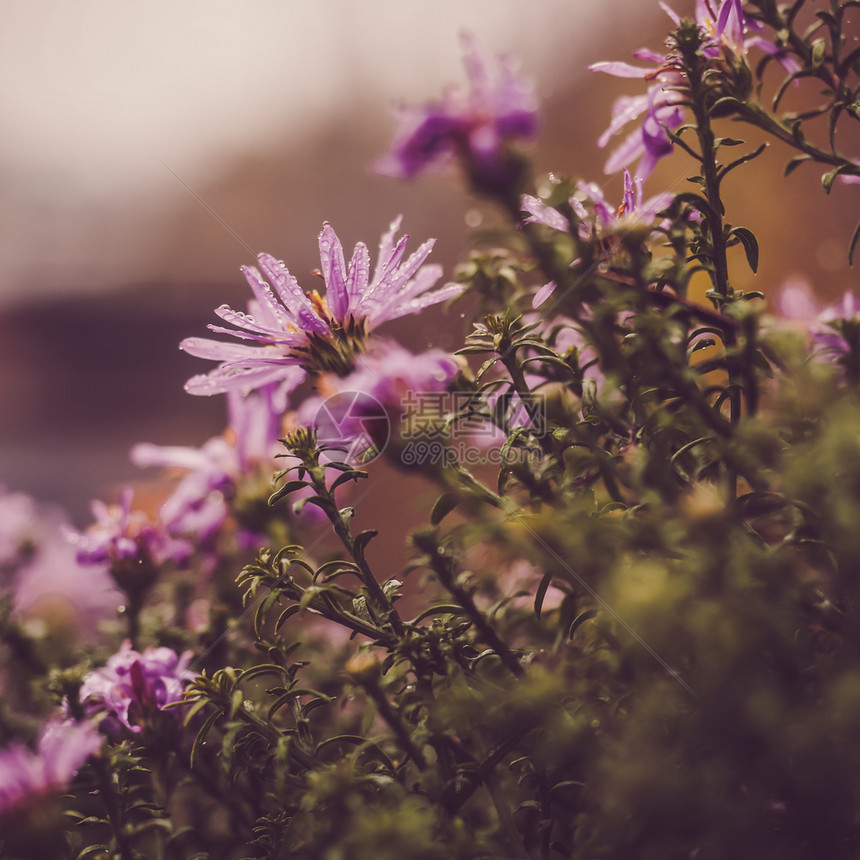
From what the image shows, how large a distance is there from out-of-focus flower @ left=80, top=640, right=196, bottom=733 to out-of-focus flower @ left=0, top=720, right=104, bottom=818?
6 centimetres

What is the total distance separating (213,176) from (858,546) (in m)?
3.53

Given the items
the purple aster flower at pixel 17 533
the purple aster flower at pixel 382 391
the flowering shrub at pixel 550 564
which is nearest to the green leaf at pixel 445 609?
the flowering shrub at pixel 550 564

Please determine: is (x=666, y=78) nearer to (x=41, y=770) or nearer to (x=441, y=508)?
(x=441, y=508)

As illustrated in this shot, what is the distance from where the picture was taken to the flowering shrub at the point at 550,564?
30 cm

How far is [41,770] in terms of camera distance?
1.49ft

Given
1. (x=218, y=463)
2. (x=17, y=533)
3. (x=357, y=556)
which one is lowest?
(x=357, y=556)

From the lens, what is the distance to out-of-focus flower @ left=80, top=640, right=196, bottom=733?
0.52m

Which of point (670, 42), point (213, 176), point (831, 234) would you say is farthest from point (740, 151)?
point (213, 176)

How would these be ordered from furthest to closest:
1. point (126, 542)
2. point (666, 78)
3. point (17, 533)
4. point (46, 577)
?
point (46, 577) → point (17, 533) → point (126, 542) → point (666, 78)

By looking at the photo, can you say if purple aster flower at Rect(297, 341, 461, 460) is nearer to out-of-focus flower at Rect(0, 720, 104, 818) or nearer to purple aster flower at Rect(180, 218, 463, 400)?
purple aster flower at Rect(180, 218, 463, 400)

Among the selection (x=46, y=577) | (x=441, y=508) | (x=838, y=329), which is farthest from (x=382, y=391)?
(x=46, y=577)

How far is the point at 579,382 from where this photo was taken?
502 mm

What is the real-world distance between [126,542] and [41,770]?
0.25 meters

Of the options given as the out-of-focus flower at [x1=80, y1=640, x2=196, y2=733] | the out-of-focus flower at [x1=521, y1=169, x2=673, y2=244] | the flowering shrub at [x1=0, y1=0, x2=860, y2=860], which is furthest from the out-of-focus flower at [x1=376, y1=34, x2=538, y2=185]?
the out-of-focus flower at [x1=80, y1=640, x2=196, y2=733]
